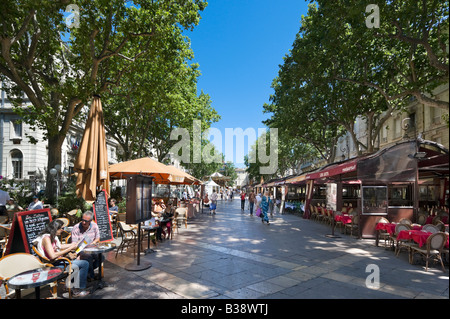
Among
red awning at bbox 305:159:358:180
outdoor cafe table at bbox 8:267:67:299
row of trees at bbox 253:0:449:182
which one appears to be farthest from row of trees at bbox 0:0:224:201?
red awning at bbox 305:159:358:180

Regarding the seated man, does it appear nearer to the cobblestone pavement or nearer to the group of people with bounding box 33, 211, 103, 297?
the group of people with bounding box 33, 211, 103, 297

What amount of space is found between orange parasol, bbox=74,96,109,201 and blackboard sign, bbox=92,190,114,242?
1.04 metres

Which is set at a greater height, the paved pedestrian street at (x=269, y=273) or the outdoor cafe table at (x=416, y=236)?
the outdoor cafe table at (x=416, y=236)

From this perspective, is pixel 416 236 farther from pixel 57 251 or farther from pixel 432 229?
pixel 57 251

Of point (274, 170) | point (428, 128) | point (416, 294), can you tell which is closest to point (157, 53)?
point (416, 294)

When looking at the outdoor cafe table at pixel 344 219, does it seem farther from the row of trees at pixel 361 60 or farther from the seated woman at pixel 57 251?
the seated woman at pixel 57 251

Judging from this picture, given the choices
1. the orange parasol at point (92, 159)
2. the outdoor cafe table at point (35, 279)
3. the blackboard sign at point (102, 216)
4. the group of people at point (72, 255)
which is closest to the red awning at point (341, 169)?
the orange parasol at point (92, 159)

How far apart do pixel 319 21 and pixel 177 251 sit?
36.9 ft

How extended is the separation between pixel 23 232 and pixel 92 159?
185cm

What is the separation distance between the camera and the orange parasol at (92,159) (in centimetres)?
571

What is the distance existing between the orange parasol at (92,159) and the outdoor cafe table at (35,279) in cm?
218

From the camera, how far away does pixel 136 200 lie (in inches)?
232
